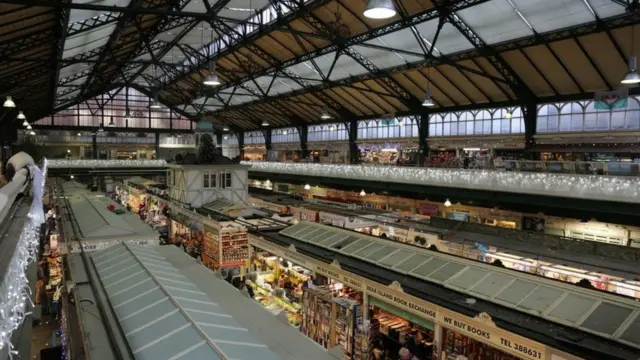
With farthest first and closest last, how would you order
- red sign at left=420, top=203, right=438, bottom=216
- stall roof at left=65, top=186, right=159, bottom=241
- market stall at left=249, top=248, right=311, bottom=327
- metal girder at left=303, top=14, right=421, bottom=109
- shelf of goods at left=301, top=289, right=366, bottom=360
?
metal girder at left=303, top=14, right=421, bottom=109
red sign at left=420, top=203, right=438, bottom=216
market stall at left=249, top=248, right=311, bottom=327
stall roof at left=65, top=186, right=159, bottom=241
shelf of goods at left=301, top=289, right=366, bottom=360

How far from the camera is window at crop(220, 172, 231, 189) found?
21219 mm

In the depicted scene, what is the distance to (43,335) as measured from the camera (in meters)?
11.7

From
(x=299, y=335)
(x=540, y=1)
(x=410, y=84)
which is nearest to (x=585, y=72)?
(x=540, y=1)

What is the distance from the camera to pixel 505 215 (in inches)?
751

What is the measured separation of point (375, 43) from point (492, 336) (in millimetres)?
19803

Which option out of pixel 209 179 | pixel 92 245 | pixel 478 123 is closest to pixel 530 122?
pixel 478 123

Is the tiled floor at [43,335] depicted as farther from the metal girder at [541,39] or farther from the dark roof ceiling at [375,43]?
the metal girder at [541,39]

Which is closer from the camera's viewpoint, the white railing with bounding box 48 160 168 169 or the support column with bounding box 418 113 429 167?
the support column with bounding box 418 113 429 167

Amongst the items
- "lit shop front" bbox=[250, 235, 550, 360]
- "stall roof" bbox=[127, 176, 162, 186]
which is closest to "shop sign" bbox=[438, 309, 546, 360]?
"lit shop front" bbox=[250, 235, 550, 360]

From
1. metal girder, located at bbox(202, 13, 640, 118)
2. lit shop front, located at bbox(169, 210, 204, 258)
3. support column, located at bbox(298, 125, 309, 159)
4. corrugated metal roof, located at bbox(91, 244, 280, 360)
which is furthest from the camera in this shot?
support column, located at bbox(298, 125, 309, 159)

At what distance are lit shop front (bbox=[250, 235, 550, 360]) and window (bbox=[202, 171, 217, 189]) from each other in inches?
440

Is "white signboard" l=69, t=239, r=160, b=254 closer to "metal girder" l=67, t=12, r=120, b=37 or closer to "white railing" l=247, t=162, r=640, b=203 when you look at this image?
Answer: "metal girder" l=67, t=12, r=120, b=37

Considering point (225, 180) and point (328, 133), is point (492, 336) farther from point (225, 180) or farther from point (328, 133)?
point (328, 133)

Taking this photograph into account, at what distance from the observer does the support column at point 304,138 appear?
4456 cm
